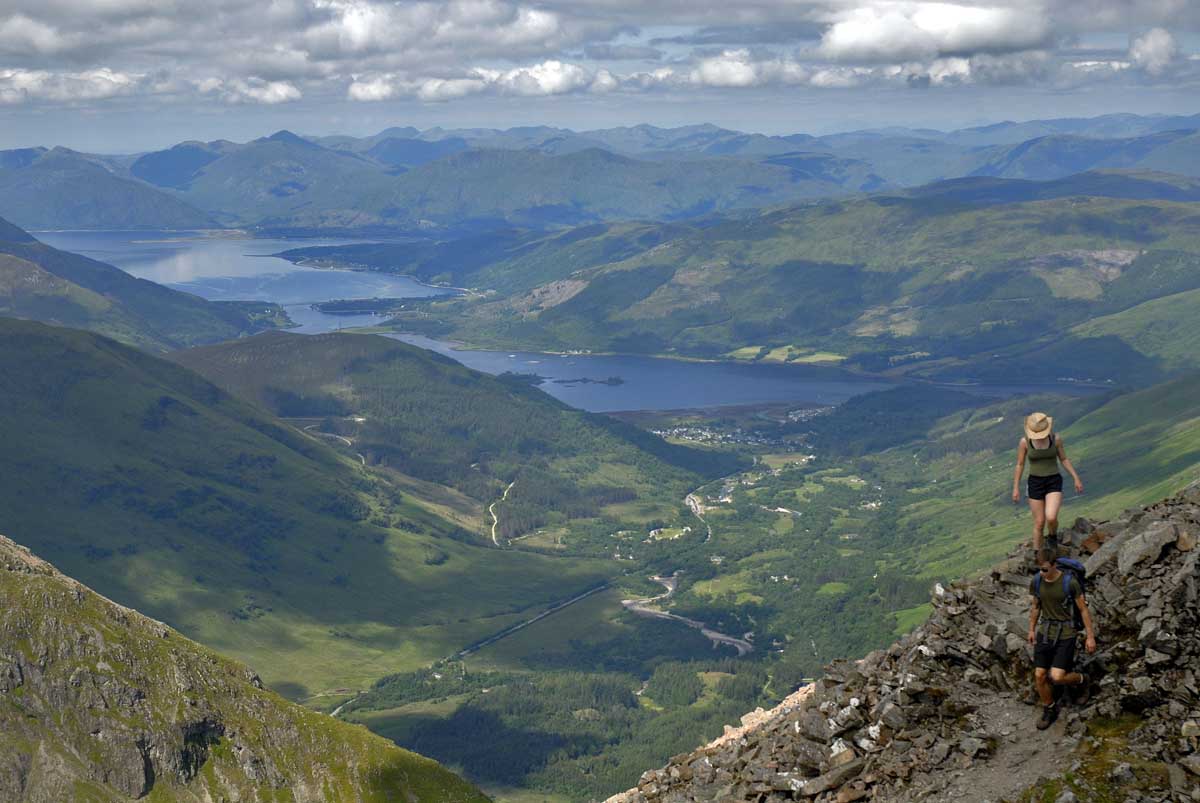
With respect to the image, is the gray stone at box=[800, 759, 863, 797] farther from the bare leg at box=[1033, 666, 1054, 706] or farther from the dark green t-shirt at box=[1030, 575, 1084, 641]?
the dark green t-shirt at box=[1030, 575, 1084, 641]

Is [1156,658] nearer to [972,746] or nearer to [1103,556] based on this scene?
[1103,556]

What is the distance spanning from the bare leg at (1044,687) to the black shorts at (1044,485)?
5.76 m

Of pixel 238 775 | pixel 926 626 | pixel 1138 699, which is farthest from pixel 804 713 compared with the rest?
pixel 238 775

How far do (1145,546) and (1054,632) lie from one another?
263 inches

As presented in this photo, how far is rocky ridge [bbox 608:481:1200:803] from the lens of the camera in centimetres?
3572

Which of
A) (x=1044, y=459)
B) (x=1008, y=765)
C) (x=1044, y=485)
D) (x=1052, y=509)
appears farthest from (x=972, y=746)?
(x=1044, y=459)

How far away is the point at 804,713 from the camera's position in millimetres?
47156

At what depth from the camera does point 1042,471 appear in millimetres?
39156

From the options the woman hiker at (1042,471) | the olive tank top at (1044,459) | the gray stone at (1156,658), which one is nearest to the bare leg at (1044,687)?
the gray stone at (1156,658)

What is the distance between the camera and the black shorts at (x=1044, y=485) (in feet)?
129

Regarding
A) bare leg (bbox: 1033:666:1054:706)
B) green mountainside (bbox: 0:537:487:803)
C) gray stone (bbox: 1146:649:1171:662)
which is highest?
gray stone (bbox: 1146:649:1171:662)

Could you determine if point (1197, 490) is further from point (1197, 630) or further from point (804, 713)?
point (804, 713)

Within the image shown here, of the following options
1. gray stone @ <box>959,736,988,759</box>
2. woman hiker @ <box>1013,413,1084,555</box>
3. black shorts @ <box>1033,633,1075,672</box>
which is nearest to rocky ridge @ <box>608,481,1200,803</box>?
gray stone @ <box>959,736,988,759</box>

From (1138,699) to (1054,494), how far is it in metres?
6.78
